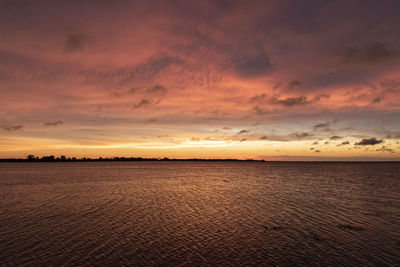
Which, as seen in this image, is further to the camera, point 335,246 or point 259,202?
point 259,202

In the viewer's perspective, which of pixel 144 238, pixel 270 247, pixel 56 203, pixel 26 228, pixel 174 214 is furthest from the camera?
pixel 56 203

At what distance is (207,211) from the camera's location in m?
31.5

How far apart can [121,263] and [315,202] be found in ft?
106

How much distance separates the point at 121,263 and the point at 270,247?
1048cm

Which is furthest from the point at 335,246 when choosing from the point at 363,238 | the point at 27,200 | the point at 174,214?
the point at 27,200

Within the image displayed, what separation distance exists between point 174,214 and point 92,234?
34.2 ft

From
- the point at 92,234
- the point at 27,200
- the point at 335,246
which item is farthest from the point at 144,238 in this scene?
the point at 27,200

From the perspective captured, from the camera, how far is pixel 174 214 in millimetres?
29734

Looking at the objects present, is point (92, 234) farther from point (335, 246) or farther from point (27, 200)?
point (27, 200)

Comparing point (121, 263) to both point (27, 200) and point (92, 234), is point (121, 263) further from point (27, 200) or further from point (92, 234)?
point (27, 200)

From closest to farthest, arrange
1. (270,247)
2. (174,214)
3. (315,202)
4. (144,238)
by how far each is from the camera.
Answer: (270,247) → (144,238) → (174,214) → (315,202)

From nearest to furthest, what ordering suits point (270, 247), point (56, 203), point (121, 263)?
1. point (121, 263)
2. point (270, 247)
3. point (56, 203)

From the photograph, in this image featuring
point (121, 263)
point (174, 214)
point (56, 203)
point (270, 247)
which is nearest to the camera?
point (121, 263)

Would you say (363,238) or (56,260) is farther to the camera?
(363,238)
